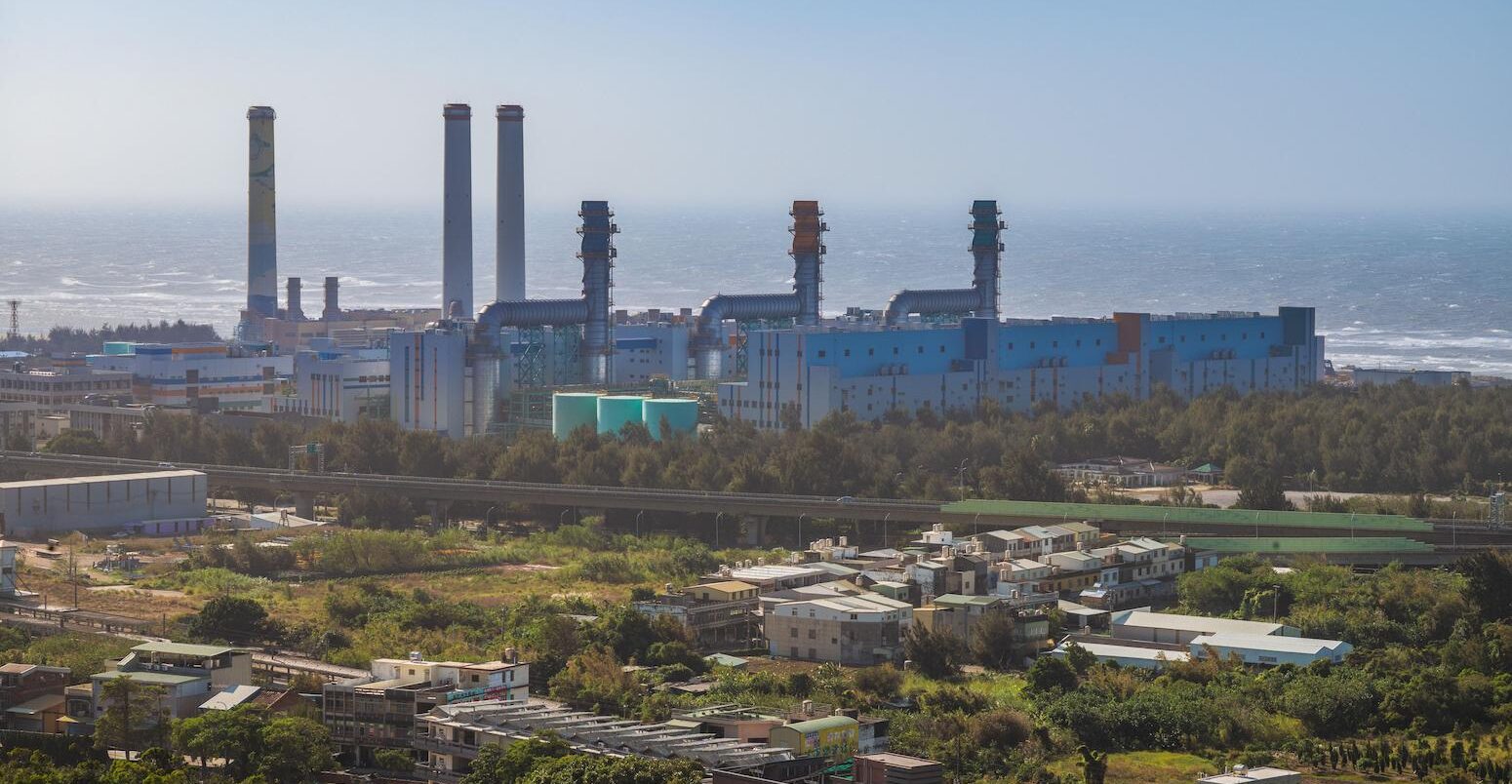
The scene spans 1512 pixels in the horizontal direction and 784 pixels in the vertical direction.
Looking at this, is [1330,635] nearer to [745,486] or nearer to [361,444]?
[745,486]

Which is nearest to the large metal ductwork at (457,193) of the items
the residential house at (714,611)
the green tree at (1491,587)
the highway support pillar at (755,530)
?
the highway support pillar at (755,530)

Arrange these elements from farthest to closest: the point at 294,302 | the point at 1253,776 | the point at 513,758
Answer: the point at 294,302 < the point at 1253,776 < the point at 513,758

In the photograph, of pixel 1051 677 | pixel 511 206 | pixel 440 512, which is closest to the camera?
pixel 1051 677

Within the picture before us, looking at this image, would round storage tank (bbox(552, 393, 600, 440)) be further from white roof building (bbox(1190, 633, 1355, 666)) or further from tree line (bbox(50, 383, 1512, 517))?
white roof building (bbox(1190, 633, 1355, 666))

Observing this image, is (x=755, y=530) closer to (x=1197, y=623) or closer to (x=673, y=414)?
(x=673, y=414)

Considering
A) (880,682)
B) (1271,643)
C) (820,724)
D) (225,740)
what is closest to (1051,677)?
(880,682)

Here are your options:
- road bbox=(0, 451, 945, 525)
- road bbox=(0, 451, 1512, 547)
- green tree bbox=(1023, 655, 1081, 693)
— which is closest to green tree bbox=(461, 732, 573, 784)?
green tree bbox=(1023, 655, 1081, 693)
